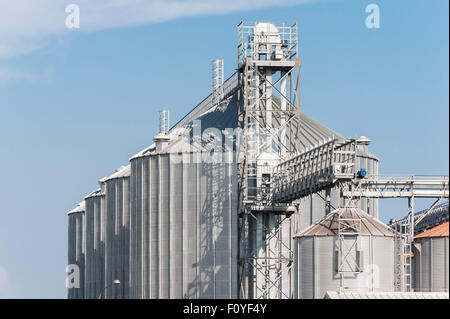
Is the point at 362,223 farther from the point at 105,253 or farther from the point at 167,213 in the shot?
the point at 105,253

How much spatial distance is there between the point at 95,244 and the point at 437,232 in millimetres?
51245

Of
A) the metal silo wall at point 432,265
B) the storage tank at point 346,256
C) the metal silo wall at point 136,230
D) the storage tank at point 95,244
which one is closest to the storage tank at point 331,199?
the metal silo wall at point 432,265

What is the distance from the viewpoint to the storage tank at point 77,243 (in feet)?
436

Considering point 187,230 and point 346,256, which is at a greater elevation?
point 187,230

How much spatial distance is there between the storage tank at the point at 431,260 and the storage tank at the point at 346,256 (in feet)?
17.7

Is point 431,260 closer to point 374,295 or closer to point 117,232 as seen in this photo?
point 374,295

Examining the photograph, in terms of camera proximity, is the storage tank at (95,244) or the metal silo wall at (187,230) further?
the storage tank at (95,244)

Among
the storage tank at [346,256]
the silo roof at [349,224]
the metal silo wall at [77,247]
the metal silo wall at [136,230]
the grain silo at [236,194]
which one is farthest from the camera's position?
the metal silo wall at [77,247]

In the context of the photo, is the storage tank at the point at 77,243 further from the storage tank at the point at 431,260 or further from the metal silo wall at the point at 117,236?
the storage tank at the point at 431,260

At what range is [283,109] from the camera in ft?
315

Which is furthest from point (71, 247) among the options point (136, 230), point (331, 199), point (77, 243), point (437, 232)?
point (437, 232)

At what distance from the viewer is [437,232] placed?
3295 inches

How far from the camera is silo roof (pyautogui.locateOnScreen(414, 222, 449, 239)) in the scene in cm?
8294
